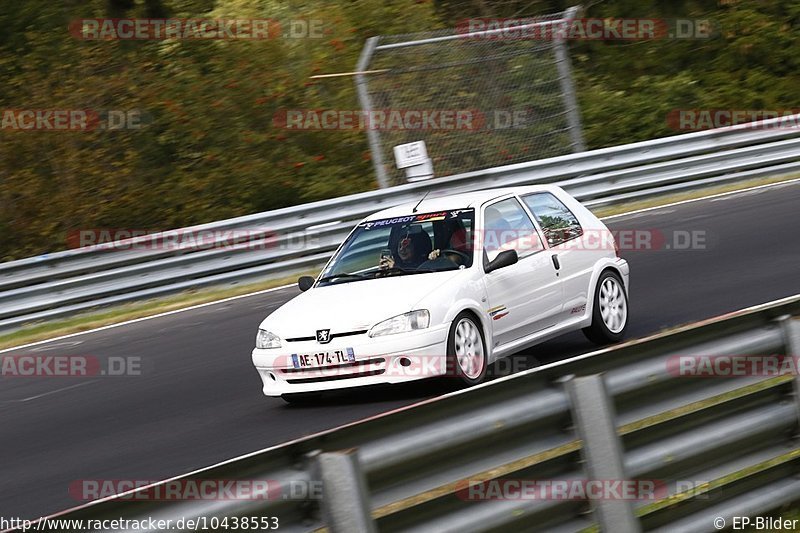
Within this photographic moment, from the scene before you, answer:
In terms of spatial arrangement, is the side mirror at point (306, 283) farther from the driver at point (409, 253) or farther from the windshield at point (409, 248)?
the driver at point (409, 253)

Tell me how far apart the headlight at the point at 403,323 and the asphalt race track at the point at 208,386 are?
0.53 metres

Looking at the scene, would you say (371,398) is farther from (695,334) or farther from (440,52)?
(440,52)

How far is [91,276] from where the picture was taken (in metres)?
16.1

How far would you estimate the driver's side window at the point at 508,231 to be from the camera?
962 centimetres

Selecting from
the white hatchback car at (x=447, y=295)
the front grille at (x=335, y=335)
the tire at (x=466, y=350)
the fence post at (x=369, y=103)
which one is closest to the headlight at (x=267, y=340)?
the white hatchback car at (x=447, y=295)

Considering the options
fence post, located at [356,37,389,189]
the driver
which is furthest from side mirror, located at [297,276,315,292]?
fence post, located at [356,37,389,189]

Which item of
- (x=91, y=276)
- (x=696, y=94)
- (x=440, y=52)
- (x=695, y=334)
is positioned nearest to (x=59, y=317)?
(x=91, y=276)

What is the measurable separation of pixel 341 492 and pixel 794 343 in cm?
249

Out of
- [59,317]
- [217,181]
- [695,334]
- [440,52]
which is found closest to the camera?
[695,334]

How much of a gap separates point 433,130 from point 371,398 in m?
10.3

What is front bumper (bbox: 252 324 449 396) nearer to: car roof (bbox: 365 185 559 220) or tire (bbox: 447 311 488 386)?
tire (bbox: 447 311 488 386)

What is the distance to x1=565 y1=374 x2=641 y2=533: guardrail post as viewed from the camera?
14.8 feet

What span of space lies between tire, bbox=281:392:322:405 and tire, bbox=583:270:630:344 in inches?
101

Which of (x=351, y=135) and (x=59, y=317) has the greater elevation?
(x=351, y=135)
